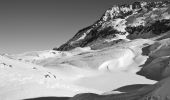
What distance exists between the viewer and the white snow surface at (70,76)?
53.7 ft

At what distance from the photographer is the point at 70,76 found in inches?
1086

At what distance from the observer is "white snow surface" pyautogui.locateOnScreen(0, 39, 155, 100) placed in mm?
16359

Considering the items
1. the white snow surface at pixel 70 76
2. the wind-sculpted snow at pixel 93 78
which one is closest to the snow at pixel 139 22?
the wind-sculpted snow at pixel 93 78

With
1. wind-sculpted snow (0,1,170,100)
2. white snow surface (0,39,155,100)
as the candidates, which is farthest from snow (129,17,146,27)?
white snow surface (0,39,155,100)

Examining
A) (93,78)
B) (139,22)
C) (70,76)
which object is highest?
(139,22)

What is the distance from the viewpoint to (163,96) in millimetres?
9094

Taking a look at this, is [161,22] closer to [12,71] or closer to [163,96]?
[12,71]

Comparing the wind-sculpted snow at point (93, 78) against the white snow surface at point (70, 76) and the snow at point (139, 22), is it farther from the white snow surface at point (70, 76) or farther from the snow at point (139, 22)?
the snow at point (139, 22)

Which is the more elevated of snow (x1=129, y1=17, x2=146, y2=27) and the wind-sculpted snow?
snow (x1=129, y1=17, x2=146, y2=27)

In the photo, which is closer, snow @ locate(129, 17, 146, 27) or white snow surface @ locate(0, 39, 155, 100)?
white snow surface @ locate(0, 39, 155, 100)

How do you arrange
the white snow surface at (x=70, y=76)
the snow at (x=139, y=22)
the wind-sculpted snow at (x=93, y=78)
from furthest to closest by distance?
the snow at (x=139, y=22), the white snow surface at (x=70, y=76), the wind-sculpted snow at (x=93, y=78)

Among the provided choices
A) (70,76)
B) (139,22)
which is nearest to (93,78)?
(70,76)

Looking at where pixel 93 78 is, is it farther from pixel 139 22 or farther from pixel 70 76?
pixel 139 22

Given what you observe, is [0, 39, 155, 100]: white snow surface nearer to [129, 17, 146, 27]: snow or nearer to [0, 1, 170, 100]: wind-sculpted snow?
[0, 1, 170, 100]: wind-sculpted snow
